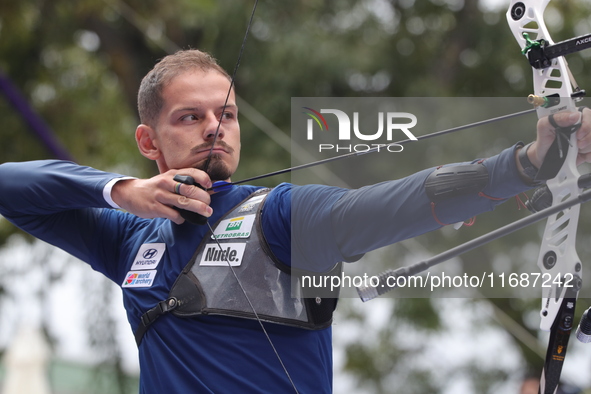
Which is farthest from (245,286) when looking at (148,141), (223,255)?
(148,141)

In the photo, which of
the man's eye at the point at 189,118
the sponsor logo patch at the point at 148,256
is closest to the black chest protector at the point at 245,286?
the sponsor logo patch at the point at 148,256

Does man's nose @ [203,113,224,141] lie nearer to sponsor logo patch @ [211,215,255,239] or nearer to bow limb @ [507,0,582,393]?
sponsor logo patch @ [211,215,255,239]

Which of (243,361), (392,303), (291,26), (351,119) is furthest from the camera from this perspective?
(291,26)

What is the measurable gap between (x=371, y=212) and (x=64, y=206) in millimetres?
801

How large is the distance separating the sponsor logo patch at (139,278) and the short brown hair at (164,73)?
0.36 m

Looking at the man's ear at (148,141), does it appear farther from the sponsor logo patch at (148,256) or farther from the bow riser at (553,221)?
the bow riser at (553,221)

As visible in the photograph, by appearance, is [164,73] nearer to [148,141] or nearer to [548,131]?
[148,141]

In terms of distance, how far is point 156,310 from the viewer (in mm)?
1535

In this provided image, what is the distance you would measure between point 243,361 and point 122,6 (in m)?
4.77

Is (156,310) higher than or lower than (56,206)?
lower

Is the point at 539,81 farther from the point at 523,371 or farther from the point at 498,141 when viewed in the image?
the point at 523,371

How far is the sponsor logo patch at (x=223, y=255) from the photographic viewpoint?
148 cm

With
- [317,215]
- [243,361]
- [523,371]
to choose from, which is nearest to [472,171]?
[317,215]

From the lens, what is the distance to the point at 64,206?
176 centimetres
